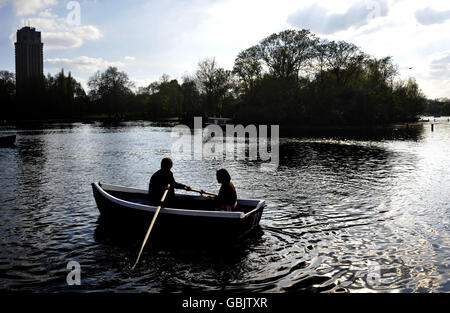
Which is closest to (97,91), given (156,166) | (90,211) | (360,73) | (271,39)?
(271,39)

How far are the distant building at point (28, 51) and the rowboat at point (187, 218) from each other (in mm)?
189752

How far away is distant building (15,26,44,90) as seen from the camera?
176500 millimetres

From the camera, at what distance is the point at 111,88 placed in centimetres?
12056

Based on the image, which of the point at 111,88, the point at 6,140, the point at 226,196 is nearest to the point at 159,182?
the point at 226,196

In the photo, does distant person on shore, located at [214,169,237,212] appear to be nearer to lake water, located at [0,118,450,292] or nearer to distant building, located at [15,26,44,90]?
lake water, located at [0,118,450,292]

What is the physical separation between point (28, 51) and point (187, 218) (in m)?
199

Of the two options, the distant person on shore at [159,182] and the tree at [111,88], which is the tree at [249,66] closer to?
the tree at [111,88]

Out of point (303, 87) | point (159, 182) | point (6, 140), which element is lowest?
point (159, 182)

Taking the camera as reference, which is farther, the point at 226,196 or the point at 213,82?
the point at 213,82

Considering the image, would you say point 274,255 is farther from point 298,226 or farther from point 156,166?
point 156,166

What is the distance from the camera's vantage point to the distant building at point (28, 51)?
176 metres

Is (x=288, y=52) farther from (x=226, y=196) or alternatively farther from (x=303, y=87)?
(x=226, y=196)

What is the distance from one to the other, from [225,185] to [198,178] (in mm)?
10503

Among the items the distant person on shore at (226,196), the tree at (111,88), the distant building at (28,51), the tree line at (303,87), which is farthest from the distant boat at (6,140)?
the distant building at (28,51)
